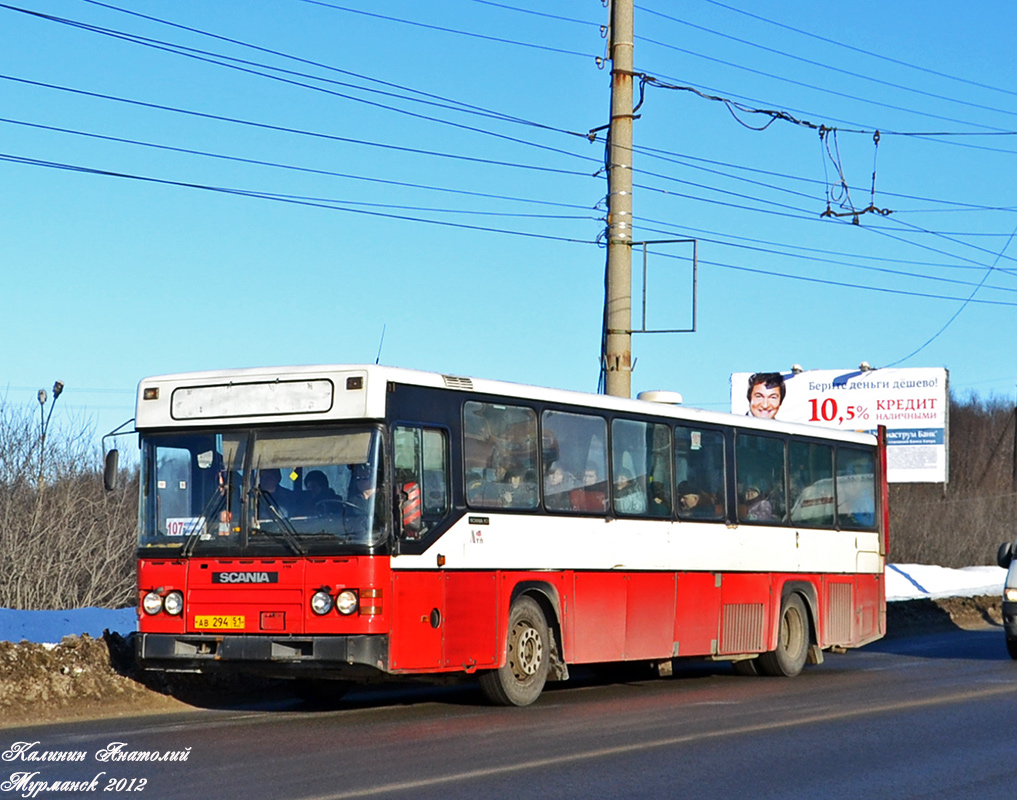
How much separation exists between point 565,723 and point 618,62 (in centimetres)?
1156

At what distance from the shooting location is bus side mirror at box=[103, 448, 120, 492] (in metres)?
13.8

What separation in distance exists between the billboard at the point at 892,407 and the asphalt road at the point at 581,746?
106ft

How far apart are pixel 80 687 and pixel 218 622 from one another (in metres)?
1.86

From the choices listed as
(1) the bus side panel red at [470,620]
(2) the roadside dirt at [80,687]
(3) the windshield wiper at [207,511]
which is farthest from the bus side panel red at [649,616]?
(3) the windshield wiper at [207,511]

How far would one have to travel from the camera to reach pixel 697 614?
56.4 feet

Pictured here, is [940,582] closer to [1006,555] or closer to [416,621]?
[1006,555]

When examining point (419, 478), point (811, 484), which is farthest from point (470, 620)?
point (811, 484)

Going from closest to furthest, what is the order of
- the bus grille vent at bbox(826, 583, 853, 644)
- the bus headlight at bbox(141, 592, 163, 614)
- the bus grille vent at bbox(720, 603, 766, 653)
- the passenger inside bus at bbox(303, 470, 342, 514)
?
the passenger inside bus at bbox(303, 470, 342, 514) < the bus headlight at bbox(141, 592, 163, 614) < the bus grille vent at bbox(720, 603, 766, 653) < the bus grille vent at bbox(826, 583, 853, 644)

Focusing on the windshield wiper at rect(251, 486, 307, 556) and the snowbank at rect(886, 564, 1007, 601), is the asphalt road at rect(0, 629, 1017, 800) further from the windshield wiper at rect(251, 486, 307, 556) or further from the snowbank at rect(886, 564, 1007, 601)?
the snowbank at rect(886, 564, 1007, 601)

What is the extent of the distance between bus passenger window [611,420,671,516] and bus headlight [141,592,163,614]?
4911mm

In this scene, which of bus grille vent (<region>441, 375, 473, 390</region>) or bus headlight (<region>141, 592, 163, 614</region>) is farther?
bus grille vent (<region>441, 375, 473, 390</region>)

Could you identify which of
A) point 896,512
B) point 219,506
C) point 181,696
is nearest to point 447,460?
point 219,506

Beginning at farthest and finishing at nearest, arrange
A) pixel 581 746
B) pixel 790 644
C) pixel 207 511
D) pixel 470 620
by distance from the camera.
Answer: pixel 790 644 → pixel 470 620 → pixel 207 511 → pixel 581 746

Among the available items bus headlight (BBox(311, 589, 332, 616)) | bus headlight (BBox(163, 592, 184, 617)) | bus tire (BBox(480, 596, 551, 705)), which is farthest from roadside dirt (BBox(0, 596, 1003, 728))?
bus tire (BBox(480, 596, 551, 705))
